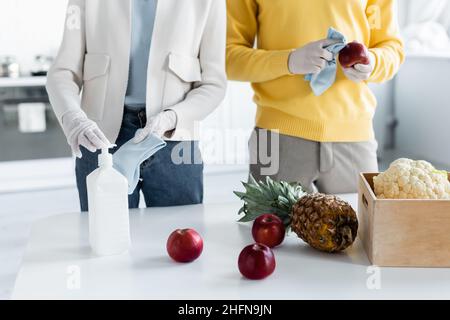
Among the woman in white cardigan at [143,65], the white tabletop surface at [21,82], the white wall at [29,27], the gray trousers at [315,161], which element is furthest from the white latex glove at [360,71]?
the white wall at [29,27]

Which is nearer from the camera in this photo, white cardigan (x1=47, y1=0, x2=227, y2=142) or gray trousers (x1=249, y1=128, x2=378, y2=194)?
white cardigan (x1=47, y1=0, x2=227, y2=142)

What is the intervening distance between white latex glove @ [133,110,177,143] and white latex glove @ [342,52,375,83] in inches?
17.5

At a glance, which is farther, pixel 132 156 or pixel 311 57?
pixel 311 57

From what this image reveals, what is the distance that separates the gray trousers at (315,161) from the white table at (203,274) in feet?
1.38

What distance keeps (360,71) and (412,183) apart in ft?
1.62

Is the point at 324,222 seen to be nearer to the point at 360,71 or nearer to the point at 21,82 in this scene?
the point at 360,71

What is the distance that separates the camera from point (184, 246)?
109 centimetres

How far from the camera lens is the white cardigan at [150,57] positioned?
144cm

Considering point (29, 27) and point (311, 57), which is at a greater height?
point (29, 27)

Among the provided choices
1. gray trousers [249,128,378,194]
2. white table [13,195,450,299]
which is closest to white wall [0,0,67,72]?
gray trousers [249,128,378,194]

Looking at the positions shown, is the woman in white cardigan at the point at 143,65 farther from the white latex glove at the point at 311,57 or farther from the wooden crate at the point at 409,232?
the wooden crate at the point at 409,232

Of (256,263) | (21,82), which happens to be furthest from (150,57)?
(21,82)

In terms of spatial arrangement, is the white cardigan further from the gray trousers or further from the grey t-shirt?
the gray trousers

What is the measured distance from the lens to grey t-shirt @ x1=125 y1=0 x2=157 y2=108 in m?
1.48
